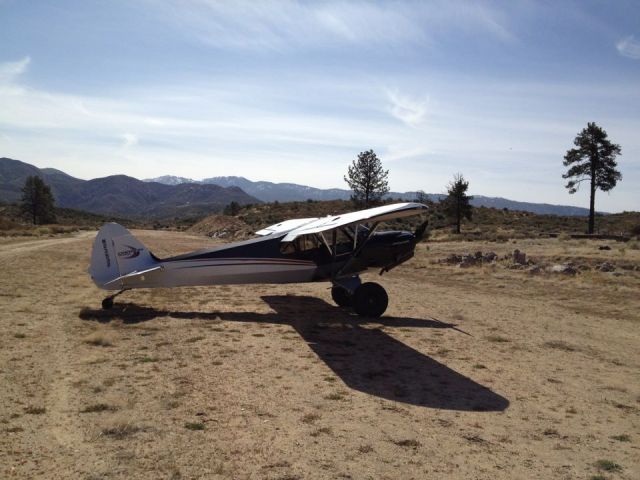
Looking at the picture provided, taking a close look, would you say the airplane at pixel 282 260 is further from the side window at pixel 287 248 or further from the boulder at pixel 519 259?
the boulder at pixel 519 259

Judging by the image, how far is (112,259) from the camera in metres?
11.7

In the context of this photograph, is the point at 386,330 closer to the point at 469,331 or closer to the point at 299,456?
the point at 469,331

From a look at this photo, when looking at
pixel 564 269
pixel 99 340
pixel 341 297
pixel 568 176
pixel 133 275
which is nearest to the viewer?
pixel 99 340

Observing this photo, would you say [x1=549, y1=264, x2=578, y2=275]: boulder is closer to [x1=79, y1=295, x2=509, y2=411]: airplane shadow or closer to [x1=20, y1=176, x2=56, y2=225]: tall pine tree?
[x1=79, y1=295, x2=509, y2=411]: airplane shadow

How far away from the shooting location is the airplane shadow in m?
6.73

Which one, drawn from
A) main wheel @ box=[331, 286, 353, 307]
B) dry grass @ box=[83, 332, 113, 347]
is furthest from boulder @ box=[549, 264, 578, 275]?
dry grass @ box=[83, 332, 113, 347]

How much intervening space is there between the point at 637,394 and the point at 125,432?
7.07 m

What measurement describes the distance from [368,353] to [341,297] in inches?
189

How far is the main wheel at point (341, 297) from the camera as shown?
44.2 ft

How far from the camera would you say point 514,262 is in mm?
21594

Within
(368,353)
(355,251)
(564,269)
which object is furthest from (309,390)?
(564,269)

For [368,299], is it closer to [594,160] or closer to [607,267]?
[607,267]

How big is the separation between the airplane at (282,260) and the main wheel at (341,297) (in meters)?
0.79

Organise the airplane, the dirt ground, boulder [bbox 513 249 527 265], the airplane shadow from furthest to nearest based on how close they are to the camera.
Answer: boulder [bbox 513 249 527 265], the airplane, the airplane shadow, the dirt ground
